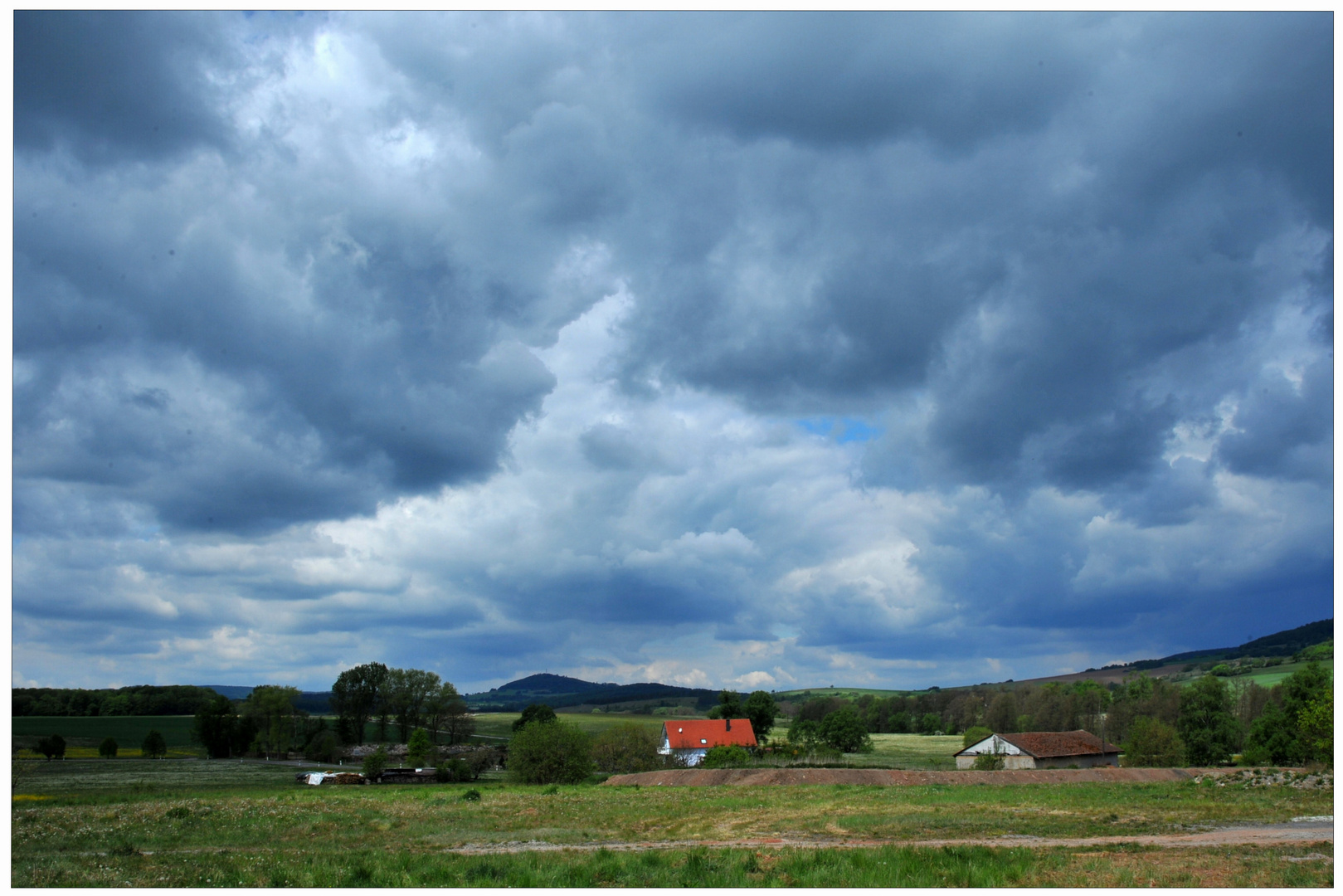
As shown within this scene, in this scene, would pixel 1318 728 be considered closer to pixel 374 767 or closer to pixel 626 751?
pixel 626 751

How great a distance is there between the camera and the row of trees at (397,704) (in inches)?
4168

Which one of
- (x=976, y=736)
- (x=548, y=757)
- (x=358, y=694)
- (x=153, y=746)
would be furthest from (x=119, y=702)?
(x=976, y=736)

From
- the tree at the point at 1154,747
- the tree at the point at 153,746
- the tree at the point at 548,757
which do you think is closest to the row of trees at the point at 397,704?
the tree at the point at 153,746

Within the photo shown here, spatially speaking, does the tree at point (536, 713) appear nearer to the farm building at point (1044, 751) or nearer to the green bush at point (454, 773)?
the green bush at point (454, 773)

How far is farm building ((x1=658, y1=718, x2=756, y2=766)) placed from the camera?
98.9 metres

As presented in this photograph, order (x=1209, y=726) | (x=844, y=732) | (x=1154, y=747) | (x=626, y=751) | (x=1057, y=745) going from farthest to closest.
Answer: (x=844, y=732) → (x=1057, y=745) → (x=1154, y=747) → (x=1209, y=726) → (x=626, y=751)

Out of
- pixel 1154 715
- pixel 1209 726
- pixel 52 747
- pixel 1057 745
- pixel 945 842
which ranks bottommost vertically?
pixel 1057 745

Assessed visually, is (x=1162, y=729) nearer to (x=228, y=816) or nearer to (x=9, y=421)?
(x=228, y=816)

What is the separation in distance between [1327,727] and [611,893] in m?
76.5

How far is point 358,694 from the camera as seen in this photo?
4250 inches

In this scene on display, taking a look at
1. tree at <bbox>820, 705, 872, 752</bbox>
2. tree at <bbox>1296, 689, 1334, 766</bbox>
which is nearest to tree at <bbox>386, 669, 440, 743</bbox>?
tree at <bbox>820, 705, 872, 752</bbox>

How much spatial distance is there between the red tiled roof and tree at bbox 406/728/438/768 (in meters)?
27.9

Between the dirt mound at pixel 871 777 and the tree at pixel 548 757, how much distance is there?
331cm

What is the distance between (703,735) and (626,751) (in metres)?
22.1
